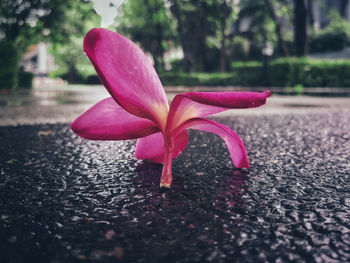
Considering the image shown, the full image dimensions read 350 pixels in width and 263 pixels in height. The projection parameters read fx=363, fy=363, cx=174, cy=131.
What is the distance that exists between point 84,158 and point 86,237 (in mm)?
1193

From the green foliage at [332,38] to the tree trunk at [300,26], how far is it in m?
11.3

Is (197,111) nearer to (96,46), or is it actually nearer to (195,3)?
(96,46)

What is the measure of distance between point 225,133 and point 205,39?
24.4 m

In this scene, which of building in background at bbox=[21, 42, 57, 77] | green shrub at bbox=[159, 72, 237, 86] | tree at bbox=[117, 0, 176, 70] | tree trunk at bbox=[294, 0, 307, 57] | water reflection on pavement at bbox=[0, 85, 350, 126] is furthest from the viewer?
building in background at bbox=[21, 42, 57, 77]

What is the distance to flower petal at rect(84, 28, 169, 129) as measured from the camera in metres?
1.08

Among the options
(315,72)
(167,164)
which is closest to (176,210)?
(167,164)

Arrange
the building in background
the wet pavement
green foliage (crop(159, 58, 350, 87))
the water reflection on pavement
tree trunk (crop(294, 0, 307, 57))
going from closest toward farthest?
the wet pavement → the water reflection on pavement → green foliage (crop(159, 58, 350, 87)) → tree trunk (crop(294, 0, 307, 57)) → the building in background

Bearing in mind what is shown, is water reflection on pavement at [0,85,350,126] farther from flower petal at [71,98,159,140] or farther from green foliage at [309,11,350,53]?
green foliage at [309,11,350,53]

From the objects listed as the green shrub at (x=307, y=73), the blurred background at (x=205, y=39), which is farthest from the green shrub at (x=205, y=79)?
the green shrub at (x=307, y=73)

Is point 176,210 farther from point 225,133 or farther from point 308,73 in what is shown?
point 308,73

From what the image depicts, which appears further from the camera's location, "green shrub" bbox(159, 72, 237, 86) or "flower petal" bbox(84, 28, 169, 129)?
"green shrub" bbox(159, 72, 237, 86)

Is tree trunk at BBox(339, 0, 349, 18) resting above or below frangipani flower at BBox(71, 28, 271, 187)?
above

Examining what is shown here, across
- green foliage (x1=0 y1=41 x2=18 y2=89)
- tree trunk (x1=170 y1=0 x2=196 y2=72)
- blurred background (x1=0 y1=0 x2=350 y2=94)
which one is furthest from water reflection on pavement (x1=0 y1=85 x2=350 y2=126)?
tree trunk (x1=170 y1=0 x2=196 y2=72)

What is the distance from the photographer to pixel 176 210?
108cm
